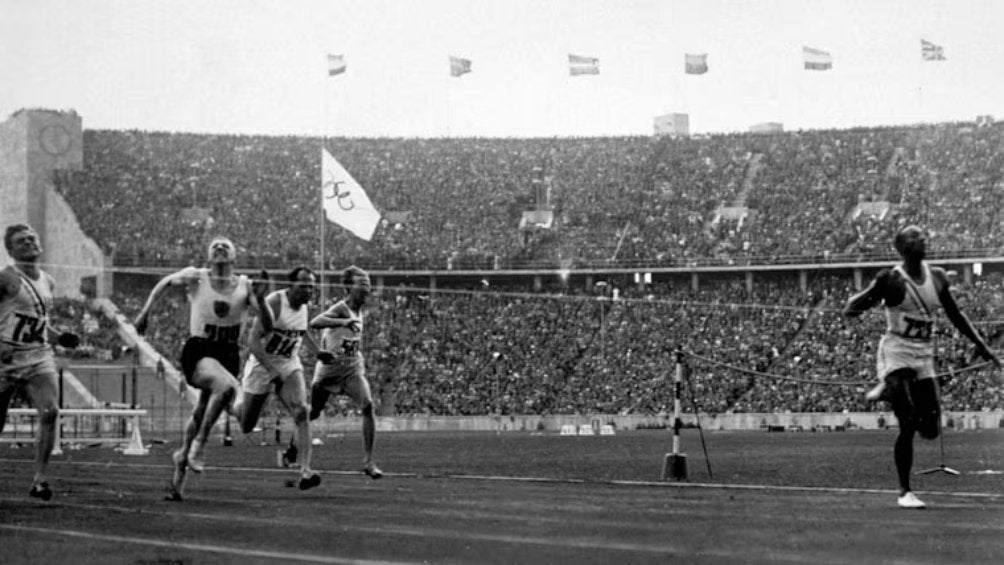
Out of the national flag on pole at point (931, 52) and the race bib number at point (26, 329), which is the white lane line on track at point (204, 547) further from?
the national flag on pole at point (931, 52)

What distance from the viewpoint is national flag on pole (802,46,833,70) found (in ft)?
271

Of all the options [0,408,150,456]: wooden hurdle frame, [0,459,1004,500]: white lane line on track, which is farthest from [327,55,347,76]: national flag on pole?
[0,459,1004,500]: white lane line on track

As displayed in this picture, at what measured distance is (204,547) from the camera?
8.15 meters

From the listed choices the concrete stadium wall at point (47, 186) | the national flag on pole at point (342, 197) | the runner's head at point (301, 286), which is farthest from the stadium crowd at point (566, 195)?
the runner's head at point (301, 286)

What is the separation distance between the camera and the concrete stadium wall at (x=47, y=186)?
65.9 metres

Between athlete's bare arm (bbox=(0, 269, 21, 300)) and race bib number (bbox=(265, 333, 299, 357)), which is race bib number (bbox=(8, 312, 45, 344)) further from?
race bib number (bbox=(265, 333, 299, 357))

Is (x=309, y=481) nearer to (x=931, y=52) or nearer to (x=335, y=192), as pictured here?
(x=335, y=192)

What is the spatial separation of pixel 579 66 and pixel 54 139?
3093 cm

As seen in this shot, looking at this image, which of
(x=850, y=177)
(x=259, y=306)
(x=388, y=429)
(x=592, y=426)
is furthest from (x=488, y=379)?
(x=259, y=306)

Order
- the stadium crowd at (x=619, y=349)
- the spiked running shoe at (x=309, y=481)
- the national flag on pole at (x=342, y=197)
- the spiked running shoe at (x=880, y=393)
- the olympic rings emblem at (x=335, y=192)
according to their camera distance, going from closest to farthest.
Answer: the spiked running shoe at (x=880, y=393)
the spiked running shoe at (x=309, y=481)
the national flag on pole at (x=342, y=197)
the olympic rings emblem at (x=335, y=192)
the stadium crowd at (x=619, y=349)

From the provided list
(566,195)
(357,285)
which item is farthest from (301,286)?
(566,195)

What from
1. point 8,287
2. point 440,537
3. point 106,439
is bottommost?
Answer: point 106,439

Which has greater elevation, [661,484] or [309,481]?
[309,481]

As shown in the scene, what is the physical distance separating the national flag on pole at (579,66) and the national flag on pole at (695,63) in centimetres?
537
